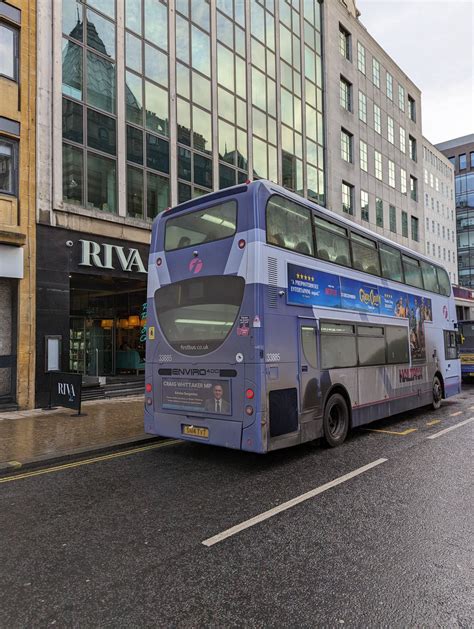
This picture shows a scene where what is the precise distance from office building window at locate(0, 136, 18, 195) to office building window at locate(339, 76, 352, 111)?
21.6 m

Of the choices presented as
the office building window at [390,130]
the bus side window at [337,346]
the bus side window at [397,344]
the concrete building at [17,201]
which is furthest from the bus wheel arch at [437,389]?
the office building window at [390,130]

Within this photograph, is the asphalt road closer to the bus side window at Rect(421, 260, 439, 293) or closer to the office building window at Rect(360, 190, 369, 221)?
the bus side window at Rect(421, 260, 439, 293)

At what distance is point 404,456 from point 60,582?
217 inches

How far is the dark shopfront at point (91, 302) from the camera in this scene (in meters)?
12.6

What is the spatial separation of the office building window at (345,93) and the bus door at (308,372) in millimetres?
24857

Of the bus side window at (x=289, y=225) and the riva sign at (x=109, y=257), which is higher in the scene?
the riva sign at (x=109, y=257)

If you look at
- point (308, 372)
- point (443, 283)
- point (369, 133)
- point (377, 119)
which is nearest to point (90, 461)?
point (308, 372)

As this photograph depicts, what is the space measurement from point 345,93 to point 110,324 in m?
21.3

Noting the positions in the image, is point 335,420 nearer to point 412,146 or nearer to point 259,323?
point 259,323

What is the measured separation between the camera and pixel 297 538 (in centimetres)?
418

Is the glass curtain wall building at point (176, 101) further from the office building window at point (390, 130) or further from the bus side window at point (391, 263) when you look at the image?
the office building window at point (390, 130)

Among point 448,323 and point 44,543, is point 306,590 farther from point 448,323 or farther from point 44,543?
point 448,323

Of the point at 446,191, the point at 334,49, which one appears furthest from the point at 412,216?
the point at 446,191

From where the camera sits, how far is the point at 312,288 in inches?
293
